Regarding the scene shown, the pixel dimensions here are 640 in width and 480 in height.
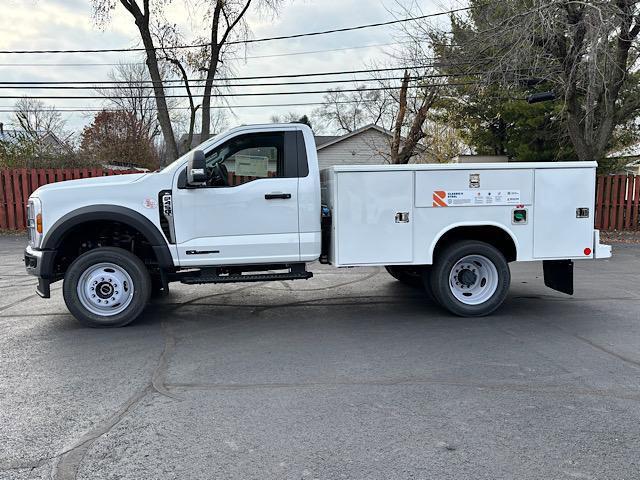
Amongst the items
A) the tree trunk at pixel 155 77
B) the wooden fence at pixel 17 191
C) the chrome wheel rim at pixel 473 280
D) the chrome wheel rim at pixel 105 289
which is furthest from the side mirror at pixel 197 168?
the tree trunk at pixel 155 77

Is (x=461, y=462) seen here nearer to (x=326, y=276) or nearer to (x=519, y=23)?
(x=326, y=276)

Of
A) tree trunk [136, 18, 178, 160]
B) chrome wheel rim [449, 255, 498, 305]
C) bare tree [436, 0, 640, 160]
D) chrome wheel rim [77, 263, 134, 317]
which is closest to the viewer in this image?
chrome wheel rim [77, 263, 134, 317]

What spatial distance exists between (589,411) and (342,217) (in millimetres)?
3373

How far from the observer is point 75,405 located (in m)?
4.07

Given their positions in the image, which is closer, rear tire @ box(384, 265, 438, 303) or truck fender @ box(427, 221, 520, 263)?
truck fender @ box(427, 221, 520, 263)

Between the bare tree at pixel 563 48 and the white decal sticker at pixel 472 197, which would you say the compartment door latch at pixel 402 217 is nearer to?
the white decal sticker at pixel 472 197

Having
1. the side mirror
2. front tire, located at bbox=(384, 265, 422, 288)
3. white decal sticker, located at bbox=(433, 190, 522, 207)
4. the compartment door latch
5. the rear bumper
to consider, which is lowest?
front tire, located at bbox=(384, 265, 422, 288)

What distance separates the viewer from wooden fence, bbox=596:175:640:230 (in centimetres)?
1759

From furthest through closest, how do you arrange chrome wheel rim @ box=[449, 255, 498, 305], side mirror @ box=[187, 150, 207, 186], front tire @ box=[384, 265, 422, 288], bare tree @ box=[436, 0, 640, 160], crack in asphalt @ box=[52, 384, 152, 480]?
bare tree @ box=[436, 0, 640, 160] → front tire @ box=[384, 265, 422, 288] → chrome wheel rim @ box=[449, 255, 498, 305] → side mirror @ box=[187, 150, 207, 186] → crack in asphalt @ box=[52, 384, 152, 480]

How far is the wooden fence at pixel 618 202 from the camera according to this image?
17.6 metres

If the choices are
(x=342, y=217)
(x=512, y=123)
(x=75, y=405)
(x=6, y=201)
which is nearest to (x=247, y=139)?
(x=342, y=217)

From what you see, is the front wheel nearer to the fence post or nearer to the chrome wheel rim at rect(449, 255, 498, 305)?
the chrome wheel rim at rect(449, 255, 498, 305)

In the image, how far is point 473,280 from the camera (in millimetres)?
6809

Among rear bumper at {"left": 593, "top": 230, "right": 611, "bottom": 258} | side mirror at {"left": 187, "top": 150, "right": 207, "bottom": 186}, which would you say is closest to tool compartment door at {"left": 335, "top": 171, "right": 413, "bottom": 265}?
side mirror at {"left": 187, "top": 150, "right": 207, "bottom": 186}
